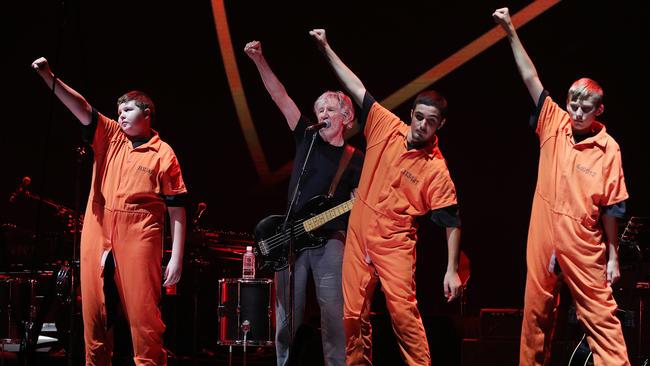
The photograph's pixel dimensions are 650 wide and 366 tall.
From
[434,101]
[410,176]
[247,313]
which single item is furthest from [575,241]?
[247,313]

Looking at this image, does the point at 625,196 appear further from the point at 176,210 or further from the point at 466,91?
the point at 466,91

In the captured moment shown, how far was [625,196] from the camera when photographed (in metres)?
4.43

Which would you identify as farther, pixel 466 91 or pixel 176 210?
pixel 466 91

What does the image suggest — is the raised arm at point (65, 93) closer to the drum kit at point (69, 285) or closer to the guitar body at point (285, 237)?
the drum kit at point (69, 285)

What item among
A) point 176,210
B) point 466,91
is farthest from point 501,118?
point 176,210

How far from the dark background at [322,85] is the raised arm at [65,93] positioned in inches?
92.2

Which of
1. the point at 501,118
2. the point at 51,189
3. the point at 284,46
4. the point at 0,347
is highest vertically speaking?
the point at 284,46

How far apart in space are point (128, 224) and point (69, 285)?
1.98 m

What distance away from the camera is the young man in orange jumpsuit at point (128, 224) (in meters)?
4.72

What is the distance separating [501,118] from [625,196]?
3.08 meters

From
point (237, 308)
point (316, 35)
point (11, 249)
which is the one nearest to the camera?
point (316, 35)

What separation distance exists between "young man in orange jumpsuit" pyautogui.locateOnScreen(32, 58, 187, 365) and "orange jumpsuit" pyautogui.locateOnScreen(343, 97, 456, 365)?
105cm

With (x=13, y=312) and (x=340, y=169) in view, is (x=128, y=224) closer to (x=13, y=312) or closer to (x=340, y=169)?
(x=340, y=169)

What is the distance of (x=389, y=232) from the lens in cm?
457
